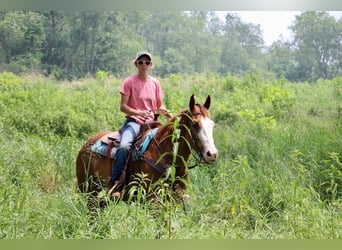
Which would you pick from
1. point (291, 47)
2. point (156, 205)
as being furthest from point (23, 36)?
point (156, 205)

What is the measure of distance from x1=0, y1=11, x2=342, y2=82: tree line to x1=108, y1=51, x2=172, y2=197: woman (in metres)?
2.15

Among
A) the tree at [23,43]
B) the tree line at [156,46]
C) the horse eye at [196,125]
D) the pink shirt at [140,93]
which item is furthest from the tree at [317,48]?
the tree at [23,43]

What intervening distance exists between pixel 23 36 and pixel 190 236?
482 cm

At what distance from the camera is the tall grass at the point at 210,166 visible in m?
3.39

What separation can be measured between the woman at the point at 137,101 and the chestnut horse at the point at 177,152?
0.49ft

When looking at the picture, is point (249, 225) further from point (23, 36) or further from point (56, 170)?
point (23, 36)

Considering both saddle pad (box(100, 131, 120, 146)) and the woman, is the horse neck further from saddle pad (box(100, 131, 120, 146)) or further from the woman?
saddle pad (box(100, 131, 120, 146))

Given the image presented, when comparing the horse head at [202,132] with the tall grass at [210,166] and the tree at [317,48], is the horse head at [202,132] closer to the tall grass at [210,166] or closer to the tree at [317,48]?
the tall grass at [210,166]

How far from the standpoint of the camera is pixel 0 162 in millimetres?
5086

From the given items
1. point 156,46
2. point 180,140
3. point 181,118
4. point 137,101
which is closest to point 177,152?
point 180,140

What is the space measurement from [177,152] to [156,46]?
396 centimetres

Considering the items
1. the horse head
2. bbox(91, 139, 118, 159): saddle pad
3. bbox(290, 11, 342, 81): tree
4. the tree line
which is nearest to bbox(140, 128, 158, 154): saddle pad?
bbox(91, 139, 118, 159): saddle pad

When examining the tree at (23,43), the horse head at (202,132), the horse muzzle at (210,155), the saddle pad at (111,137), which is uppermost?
the tree at (23,43)

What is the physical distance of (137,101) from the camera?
420 cm
